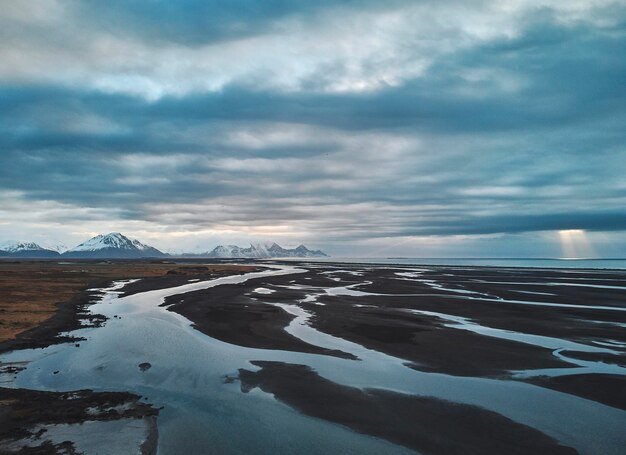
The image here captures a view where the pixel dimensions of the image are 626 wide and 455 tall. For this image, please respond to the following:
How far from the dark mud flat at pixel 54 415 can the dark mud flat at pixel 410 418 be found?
4415 millimetres

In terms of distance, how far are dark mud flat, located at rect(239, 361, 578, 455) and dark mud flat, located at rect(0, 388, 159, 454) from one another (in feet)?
14.5

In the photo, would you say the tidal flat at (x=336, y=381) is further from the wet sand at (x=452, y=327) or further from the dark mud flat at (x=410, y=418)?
the wet sand at (x=452, y=327)

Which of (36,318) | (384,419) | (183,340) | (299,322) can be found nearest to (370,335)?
(299,322)

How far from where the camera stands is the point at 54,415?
13305mm

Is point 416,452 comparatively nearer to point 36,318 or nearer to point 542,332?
point 542,332

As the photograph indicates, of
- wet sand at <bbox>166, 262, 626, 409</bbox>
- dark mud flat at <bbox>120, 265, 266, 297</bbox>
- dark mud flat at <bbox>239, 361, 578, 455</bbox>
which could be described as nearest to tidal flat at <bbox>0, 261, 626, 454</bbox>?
dark mud flat at <bbox>239, 361, 578, 455</bbox>

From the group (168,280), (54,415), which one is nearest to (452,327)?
(54,415)

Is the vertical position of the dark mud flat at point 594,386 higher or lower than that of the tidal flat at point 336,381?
lower

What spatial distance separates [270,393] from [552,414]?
31.5 feet

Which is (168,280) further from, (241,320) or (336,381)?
(336,381)

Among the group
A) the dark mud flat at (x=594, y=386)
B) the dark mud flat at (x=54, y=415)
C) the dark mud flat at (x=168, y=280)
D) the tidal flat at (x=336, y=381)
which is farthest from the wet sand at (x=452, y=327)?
the dark mud flat at (x=168, y=280)

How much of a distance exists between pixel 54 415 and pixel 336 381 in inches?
391

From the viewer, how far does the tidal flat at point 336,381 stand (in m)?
12.4

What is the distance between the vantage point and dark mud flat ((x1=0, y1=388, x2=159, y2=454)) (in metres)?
11.3
